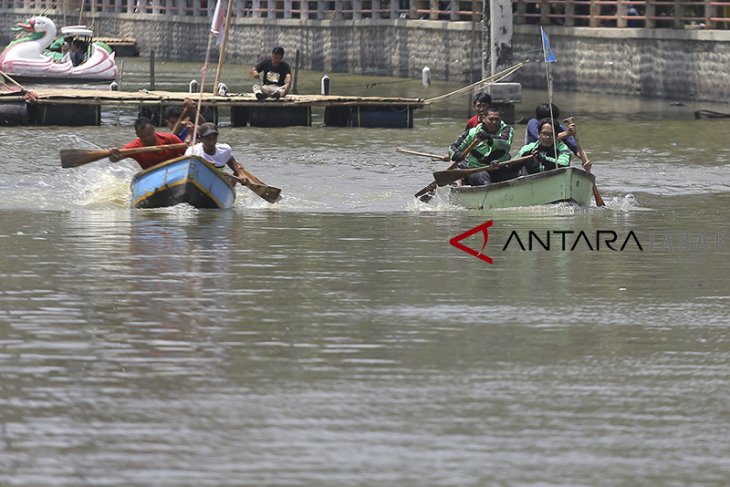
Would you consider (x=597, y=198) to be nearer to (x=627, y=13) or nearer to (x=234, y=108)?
(x=234, y=108)

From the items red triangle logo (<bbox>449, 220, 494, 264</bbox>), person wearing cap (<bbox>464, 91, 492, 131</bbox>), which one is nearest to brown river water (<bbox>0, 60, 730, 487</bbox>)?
red triangle logo (<bbox>449, 220, 494, 264</bbox>)

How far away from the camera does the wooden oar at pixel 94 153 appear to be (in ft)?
61.1

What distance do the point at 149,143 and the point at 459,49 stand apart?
30208 millimetres

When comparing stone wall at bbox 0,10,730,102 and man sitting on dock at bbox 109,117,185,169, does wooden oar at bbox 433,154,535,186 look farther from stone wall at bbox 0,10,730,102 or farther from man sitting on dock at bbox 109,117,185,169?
stone wall at bbox 0,10,730,102

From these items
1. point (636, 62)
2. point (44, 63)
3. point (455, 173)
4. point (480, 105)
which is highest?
point (480, 105)

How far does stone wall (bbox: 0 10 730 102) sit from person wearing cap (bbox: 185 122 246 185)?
2120 cm

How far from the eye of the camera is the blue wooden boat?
722 inches

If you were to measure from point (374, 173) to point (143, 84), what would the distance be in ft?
73.5

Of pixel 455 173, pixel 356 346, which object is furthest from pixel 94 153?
pixel 356 346

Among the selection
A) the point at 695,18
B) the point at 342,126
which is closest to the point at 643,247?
the point at 342,126

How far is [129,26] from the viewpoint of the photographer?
69312mm

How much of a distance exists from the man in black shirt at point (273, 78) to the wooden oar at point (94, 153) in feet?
38.3

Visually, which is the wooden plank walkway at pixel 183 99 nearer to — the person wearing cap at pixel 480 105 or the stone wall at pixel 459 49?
the stone wall at pixel 459 49

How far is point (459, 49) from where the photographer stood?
48500 mm
